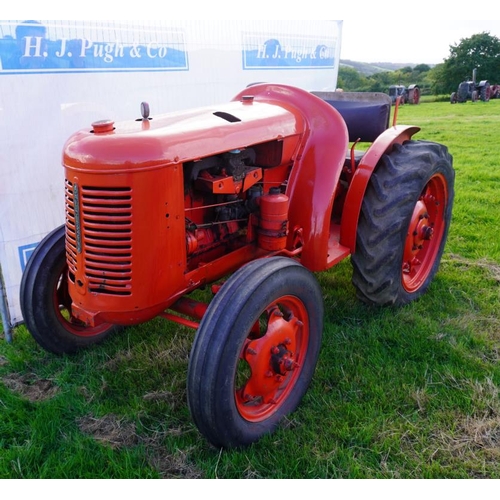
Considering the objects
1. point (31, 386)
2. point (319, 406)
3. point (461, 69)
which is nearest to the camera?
point (319, 406)

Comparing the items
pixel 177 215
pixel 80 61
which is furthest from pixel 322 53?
pixel 177 215

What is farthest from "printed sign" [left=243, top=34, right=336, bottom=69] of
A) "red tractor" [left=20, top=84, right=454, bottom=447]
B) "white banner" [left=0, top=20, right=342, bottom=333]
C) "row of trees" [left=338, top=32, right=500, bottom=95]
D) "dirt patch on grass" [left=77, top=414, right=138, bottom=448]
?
"row of trees" [left=338, top=32, right=500, bottom=95]

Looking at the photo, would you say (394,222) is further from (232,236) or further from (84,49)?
(84,49)

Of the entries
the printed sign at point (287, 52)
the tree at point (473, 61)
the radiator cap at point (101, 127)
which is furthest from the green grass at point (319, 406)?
the tree at point (473, 61)

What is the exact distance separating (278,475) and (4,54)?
9.99 ft

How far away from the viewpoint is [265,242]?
9.46ft

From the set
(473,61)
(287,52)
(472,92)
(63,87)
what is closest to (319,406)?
(63,87)

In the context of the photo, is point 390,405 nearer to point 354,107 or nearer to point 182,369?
point 182,369

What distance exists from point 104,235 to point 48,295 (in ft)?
3.07

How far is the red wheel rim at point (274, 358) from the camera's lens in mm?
2459

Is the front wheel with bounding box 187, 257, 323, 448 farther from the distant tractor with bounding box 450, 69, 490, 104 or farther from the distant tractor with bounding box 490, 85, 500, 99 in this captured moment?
Answer: the distant tractor with bounding box 490, 85, 500, 99

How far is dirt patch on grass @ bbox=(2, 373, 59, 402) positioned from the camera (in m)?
2.94

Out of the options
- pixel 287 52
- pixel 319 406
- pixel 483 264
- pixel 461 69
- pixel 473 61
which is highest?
pixel 473 61

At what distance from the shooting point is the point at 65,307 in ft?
10.4
